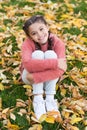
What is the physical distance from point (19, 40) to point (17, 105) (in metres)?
1.69

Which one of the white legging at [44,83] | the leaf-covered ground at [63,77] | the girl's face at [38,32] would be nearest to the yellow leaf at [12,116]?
the leaf-covered ground at [63,77]

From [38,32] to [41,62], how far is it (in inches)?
14.3

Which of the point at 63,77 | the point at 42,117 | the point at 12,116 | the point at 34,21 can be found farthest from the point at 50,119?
the point at 34,21

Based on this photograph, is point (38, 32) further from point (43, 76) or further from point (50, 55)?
point (43, 76)

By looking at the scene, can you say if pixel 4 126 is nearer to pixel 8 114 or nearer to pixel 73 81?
pixel 8 114

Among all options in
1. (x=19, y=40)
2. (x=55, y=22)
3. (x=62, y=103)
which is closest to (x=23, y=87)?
(x=62, y=103)

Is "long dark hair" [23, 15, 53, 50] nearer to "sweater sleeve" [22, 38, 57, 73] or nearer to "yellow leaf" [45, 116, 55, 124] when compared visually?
"sweater sleeve" [22, 38, 57, 73]

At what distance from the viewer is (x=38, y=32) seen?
4492 mm

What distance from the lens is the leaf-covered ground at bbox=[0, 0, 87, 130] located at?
4.41 m

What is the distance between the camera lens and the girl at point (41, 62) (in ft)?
14.5

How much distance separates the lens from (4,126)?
426cm

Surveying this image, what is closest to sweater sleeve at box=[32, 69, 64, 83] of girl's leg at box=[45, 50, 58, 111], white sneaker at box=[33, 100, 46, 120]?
girl's leg at box=[45, 50, 58, 111]

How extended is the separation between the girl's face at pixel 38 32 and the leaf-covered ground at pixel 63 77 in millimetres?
699

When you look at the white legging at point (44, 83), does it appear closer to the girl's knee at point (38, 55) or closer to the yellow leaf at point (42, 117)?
the girl's knee at point (38, 55)
